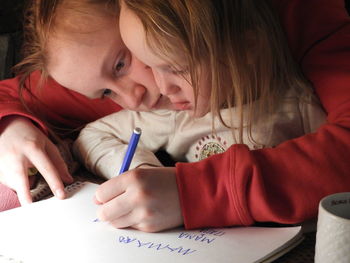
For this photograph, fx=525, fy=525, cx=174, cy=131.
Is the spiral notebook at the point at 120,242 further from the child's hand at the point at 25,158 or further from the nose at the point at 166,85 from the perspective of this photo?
the nose at the point at 166,85

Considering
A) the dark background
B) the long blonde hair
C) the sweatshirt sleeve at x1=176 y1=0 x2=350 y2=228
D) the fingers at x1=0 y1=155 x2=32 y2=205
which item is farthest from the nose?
the dark background

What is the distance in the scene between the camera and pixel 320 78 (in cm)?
81

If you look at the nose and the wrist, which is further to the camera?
the wrist

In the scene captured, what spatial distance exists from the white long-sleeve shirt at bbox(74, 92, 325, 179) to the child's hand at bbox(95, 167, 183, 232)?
188 mm

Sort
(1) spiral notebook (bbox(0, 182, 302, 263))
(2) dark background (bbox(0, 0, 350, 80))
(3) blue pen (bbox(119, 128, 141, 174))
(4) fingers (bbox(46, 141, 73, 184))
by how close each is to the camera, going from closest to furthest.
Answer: (1) spiral notebook (bbox(0, 182, 302, 263)), (3) blue pen (bbox(119, 128, 141, 174)), (4) fingers (bbox(46, 141, 73, 184)), (2) dark background (bbox(0, 0, 350, 80))

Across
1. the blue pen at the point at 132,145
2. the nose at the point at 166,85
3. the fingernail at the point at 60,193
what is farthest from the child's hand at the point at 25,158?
the nose at the point at 166,85

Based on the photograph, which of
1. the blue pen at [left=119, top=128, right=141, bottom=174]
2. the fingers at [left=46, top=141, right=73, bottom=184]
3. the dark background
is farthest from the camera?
the dark background

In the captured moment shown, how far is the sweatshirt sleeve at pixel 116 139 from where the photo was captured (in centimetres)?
94

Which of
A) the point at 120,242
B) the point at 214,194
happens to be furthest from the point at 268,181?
the point at 120,242

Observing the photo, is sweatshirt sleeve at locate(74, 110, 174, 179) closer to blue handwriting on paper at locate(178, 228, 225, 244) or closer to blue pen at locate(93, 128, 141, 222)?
blue pen at locate(93, 128, 141, 222)

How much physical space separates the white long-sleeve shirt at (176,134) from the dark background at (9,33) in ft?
1.09

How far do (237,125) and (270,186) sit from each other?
234 millimetres

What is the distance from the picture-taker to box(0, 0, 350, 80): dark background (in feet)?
4.00

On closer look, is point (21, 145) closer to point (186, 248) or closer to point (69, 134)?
point (69, 134)
